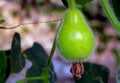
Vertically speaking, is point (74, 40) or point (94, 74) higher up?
point (74, 40)

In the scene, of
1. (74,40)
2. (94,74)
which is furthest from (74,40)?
(94,74)

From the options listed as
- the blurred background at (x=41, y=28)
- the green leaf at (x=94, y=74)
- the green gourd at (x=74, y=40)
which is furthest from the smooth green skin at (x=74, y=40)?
the blurred background at (x=41, y=28)

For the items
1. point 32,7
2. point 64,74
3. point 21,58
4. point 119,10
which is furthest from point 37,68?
point 32,7

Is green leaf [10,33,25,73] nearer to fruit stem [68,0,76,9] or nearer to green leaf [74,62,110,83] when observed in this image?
green leaf [74,62,110,83]

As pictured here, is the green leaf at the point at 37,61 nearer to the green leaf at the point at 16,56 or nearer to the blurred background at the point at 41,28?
the green leaf at the point at 16,56

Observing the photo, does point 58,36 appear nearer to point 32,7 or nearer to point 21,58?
point 21,58

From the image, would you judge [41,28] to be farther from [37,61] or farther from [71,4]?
[71,4]
